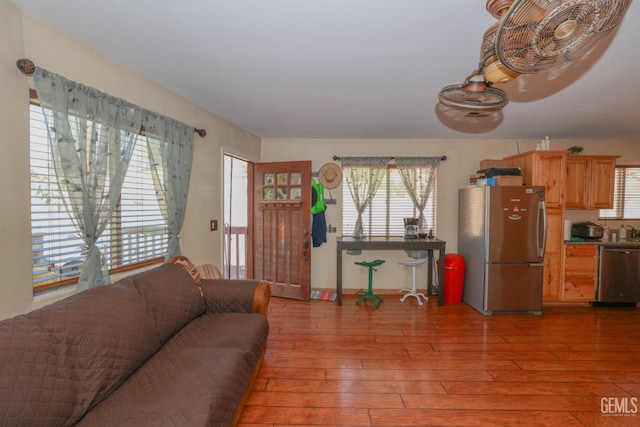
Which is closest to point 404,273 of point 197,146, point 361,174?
point 361,174

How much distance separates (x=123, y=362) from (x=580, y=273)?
5.33 meters

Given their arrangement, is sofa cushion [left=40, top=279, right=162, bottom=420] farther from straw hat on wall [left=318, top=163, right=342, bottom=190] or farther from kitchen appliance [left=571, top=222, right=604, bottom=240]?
kitchen appliance [left=571, top=222, right=604, bottom=240]

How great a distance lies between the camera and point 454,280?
451 centimetres

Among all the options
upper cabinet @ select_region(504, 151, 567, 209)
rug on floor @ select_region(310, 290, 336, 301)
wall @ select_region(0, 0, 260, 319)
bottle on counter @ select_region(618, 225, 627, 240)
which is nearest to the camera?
wall @ select_region(0, 0, 260, 319)

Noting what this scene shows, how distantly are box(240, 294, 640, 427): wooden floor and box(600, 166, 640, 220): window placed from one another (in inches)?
64.0

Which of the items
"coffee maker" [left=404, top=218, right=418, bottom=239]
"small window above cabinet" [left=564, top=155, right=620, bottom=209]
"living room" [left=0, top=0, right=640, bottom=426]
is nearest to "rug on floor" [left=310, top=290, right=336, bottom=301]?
"living room" [left=0, top=0, right=640, bottom=426]

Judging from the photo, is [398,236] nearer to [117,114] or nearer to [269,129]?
[269,129]

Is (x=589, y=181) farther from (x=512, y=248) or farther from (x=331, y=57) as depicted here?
(x=331, y=57)

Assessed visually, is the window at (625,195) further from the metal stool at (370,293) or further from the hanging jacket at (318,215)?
the hanging jacket at (318,215)

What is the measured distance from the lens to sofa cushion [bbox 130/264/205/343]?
206cm

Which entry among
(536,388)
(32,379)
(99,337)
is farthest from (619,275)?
(32,379)

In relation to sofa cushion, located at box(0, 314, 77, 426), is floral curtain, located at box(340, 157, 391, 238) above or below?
above

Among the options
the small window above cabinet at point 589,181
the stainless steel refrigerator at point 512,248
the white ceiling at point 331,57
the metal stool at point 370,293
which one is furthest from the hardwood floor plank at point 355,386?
the small window above cabinet at point 589,181

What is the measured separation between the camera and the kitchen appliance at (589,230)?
445 cm
